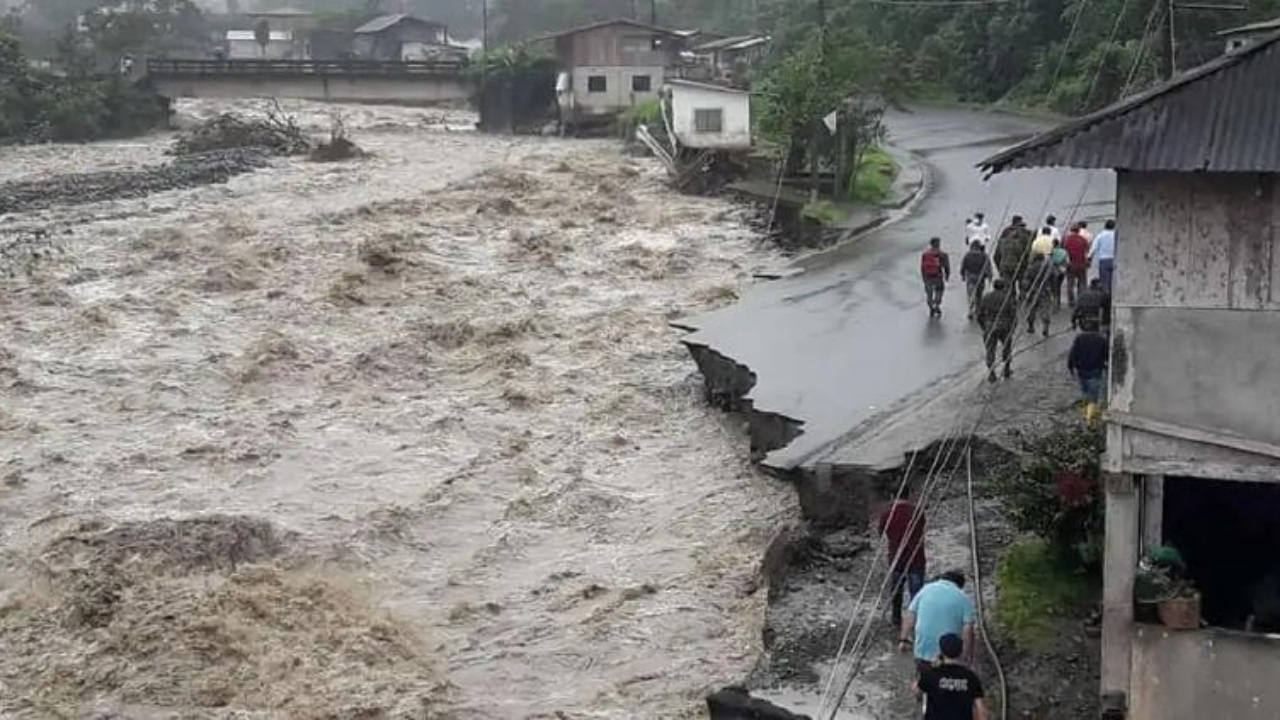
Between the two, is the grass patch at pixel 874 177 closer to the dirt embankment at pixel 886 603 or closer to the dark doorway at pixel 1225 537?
the dirt embankment at pixel 886 603

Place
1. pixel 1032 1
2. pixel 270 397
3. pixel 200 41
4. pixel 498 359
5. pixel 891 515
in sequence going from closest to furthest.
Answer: pixel 891 515, pixel 270 397, pixel 498 359, pixel 1032 1, pixel 200 41

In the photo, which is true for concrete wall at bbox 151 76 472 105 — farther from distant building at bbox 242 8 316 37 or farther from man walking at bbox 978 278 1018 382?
man walking at bbox 978 278 1018 382

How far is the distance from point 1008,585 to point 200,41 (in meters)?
94.8

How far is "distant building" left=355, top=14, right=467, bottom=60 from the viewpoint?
9144 centimetres

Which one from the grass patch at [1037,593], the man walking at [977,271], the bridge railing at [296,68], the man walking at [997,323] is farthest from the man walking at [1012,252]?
the bridge railing at [296,68]

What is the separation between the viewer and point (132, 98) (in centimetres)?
6425

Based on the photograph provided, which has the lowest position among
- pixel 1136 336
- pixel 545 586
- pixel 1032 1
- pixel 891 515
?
pixel 545 586

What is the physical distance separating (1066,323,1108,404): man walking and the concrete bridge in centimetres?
5417

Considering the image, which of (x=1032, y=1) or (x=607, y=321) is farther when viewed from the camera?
(x=1032, y=1)

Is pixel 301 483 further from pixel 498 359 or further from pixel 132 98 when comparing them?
pixel 132 98

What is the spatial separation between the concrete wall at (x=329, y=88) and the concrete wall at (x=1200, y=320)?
59784 mm

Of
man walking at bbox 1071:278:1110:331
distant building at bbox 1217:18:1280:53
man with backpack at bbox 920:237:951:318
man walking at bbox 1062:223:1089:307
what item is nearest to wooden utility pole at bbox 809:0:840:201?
man with backpack at bbox 920:237:951:318

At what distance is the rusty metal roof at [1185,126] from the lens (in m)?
9.62

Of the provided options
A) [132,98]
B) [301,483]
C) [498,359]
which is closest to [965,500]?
[301,483]
